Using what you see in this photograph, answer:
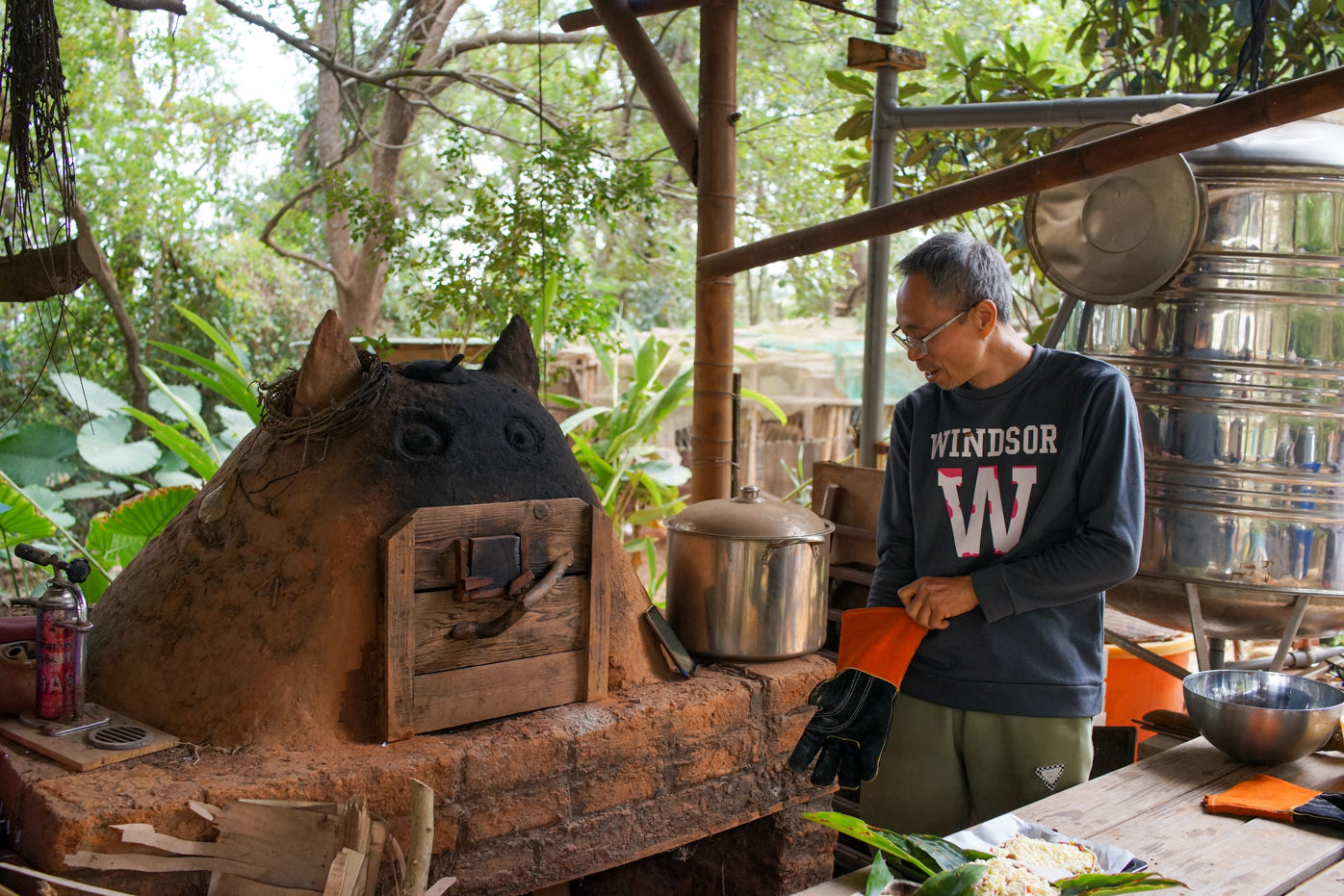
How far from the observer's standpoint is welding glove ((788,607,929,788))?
2.19 metres

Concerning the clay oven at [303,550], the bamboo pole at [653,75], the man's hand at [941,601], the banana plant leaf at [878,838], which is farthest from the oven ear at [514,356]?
the banana plant leaf at [878,838]

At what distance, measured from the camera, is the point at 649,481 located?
6.24 meters

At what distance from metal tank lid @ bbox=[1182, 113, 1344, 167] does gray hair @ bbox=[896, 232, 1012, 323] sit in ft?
4.31

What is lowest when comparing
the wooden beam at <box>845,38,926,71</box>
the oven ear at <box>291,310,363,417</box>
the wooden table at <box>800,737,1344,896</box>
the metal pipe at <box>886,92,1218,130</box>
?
the wooden table at <box>800,737,1344,896</box>

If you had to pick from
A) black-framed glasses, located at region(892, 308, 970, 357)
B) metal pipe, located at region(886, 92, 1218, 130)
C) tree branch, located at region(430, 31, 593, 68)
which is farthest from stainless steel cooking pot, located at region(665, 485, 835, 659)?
tree branch, located at region(430, 31, 593, 68)

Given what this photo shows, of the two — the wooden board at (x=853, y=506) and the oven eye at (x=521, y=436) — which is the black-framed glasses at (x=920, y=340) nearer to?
the oven eye at (x=521, y=436)

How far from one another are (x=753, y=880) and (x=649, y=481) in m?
3.27

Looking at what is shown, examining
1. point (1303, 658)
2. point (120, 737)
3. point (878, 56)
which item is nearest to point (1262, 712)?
point (1303, 658)

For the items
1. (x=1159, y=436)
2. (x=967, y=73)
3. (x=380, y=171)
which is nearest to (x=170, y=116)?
(x=380, y=171)

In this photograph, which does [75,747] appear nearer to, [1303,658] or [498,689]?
[498,689]

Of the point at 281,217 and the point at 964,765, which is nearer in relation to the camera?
the point at 964,765

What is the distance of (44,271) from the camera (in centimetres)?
253

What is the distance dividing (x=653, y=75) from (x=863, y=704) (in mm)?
2623

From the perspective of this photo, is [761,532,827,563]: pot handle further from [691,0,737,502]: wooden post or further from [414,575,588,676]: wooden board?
[691,0,737,502]: wooden post
